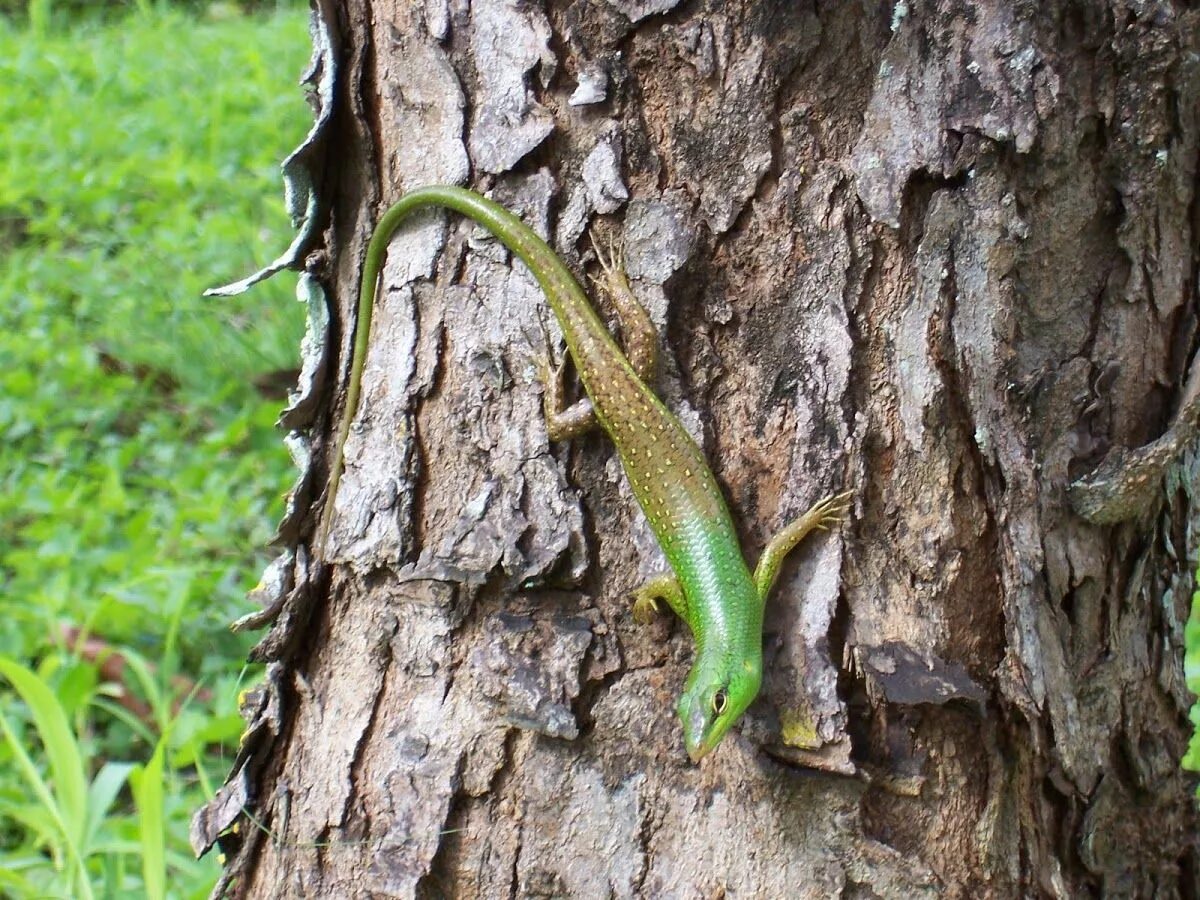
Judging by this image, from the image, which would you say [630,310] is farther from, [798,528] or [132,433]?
[132,433]

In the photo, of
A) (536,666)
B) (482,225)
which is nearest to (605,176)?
(482,225)

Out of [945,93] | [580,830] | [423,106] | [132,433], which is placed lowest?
[580,830]

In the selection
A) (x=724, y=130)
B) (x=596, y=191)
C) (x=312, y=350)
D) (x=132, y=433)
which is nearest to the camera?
(x=724, y=130)

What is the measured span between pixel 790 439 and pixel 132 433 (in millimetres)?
3981

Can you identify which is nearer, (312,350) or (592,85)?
(592,85)

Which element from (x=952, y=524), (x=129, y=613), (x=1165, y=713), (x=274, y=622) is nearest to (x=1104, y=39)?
(x=952, y=524)

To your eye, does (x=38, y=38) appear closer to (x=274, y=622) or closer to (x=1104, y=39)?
(x=274, y=622)

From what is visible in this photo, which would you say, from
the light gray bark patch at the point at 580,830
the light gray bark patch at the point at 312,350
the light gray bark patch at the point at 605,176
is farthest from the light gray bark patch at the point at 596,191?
the light gray bark patch at the point at 580,830

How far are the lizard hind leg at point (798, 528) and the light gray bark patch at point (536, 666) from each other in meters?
0.33

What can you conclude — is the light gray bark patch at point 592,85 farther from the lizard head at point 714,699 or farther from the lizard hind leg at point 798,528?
the lizard head at point 714,699

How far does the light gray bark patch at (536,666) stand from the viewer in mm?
1992

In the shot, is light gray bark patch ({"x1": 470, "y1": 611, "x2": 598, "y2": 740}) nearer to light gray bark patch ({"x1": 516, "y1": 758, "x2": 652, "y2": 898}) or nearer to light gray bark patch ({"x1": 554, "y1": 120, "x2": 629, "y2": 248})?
light gray bark patch ({"x1": 516, "y1": 758, "x2": 652, "y2": 898})

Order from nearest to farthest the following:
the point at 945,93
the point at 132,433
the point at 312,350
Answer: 1. the point at 945,93
2. the point at 312,350
3. the point at 132,433

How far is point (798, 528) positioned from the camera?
1919 millimetres
